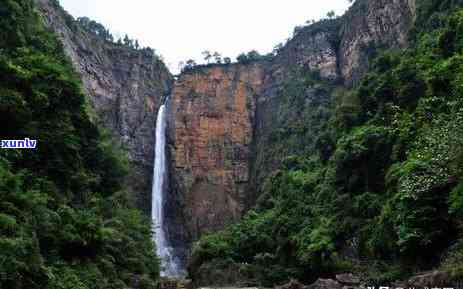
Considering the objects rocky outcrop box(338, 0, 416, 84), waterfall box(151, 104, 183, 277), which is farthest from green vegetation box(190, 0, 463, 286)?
waterfall box(151, 104, 183, 277)

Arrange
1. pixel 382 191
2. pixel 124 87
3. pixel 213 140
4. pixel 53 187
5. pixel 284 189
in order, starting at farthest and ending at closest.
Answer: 1. pixel 213 140
2. pixel 124 87
3. pixel 284 189
4. pixel 382 191
5. pixel 53 187

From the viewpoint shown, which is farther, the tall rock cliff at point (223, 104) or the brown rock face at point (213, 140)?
the brown rock face at point (213, 140)

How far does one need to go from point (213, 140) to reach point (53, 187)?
27.5 m

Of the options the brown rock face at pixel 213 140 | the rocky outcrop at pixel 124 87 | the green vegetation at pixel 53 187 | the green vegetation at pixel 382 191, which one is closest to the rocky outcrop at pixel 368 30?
the green vegetation at pixel 382 191

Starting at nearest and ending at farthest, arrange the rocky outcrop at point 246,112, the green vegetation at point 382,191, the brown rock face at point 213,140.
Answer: the green vegetation at point 382,191, the rocky outcrop at point 246,112, the brown rock face at point 213,140

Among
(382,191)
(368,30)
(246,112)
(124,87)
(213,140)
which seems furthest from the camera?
(246,112)

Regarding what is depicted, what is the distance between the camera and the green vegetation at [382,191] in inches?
435

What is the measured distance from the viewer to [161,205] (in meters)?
37.6

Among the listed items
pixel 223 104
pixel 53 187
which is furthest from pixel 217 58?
pixel 53 187

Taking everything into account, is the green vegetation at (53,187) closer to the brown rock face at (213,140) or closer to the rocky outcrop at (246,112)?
the brown rock face at (213,140)

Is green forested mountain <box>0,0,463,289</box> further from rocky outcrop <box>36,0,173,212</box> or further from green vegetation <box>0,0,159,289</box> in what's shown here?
rocky outcrop <box>36,0,173,212</box>

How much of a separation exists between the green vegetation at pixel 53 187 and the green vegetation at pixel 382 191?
5425 millimetres

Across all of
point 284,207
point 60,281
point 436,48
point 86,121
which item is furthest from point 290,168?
point 60,281

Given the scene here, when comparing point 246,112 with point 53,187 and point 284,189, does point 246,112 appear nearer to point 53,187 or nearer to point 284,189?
point 284,189
